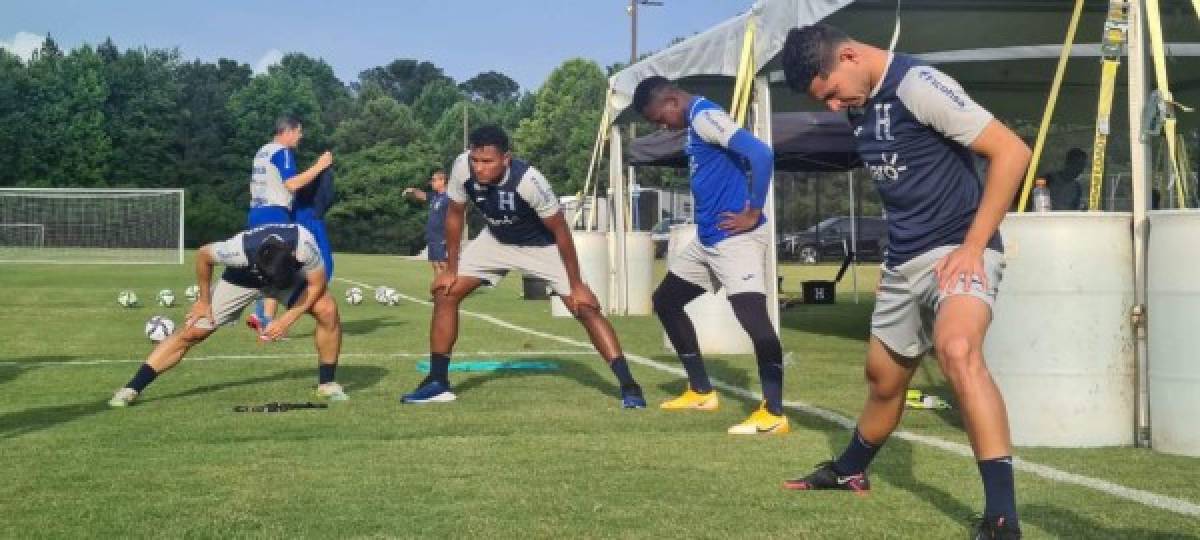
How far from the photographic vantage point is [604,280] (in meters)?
18.2

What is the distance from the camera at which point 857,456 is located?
5445 millimetres

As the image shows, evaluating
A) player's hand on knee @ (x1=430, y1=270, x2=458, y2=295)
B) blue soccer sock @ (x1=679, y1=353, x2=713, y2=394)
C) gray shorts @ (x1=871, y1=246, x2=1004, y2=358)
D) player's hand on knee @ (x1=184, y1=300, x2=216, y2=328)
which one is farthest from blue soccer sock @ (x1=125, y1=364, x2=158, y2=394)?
gray shorts @ (x1=871, y1=246, x2=1004, y2=358)

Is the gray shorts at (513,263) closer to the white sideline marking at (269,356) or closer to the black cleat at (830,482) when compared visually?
the white sideline marking at (269,356)

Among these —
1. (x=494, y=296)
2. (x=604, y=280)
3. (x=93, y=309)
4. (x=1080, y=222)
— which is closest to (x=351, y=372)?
(x=1080, y=222)

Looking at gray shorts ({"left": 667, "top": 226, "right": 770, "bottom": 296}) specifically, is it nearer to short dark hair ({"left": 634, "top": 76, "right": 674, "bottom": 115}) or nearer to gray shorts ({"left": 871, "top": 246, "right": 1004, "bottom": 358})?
short dark hair ({"left": 634, "top": 76, "right": 674, "bottom": 115})

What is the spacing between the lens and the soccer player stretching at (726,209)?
7.61 metres

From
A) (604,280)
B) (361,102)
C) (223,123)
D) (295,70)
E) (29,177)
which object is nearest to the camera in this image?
(604,280)

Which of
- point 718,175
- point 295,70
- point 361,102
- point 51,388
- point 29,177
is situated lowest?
point 51,388

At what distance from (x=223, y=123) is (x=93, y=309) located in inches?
2416

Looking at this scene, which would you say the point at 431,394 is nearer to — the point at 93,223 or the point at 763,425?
the point at 763,425

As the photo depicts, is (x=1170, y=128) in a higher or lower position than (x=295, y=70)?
lower

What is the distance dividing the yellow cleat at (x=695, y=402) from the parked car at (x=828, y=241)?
34692 millimetres

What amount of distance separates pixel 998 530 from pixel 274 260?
17.4 ft

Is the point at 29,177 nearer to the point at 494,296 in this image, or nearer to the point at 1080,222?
the point at 494,296
